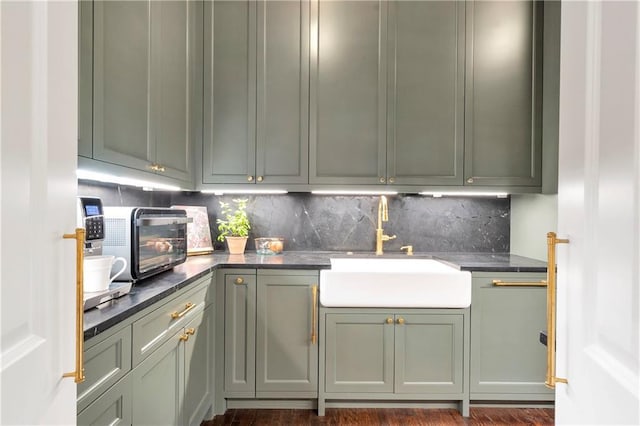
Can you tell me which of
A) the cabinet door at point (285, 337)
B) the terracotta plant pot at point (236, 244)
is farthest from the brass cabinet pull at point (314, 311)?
the terracotta plant pot at point (236, 244)

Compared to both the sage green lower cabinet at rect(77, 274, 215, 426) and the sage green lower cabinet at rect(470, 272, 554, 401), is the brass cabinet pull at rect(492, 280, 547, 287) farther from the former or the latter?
the sage green lower cabinet at rect(77, 274, 215, 426)

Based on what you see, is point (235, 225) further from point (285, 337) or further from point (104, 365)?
point (104, 365)

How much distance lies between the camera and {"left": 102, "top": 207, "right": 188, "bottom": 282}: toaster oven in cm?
139

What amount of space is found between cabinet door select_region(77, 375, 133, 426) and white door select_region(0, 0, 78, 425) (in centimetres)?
37

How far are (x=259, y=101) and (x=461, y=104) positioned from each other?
1.31 m

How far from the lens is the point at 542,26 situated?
2246 millimetres

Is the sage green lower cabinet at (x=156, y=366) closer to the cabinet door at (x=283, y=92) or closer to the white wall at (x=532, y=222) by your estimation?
the cabinet door at (x=283, y=92)

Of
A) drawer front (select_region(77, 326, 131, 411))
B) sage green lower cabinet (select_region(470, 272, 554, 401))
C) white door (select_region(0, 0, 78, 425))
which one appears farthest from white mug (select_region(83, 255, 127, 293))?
sage green lower cabinet (select_region(470, 272, 554, 401))

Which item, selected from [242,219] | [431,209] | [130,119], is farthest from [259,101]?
[431,209]

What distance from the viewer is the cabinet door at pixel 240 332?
2039mm

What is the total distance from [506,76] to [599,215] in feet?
6.75

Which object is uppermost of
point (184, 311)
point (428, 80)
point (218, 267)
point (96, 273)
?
point (428, 80)

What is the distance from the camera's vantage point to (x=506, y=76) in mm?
2250

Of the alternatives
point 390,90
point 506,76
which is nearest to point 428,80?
point 390,90
